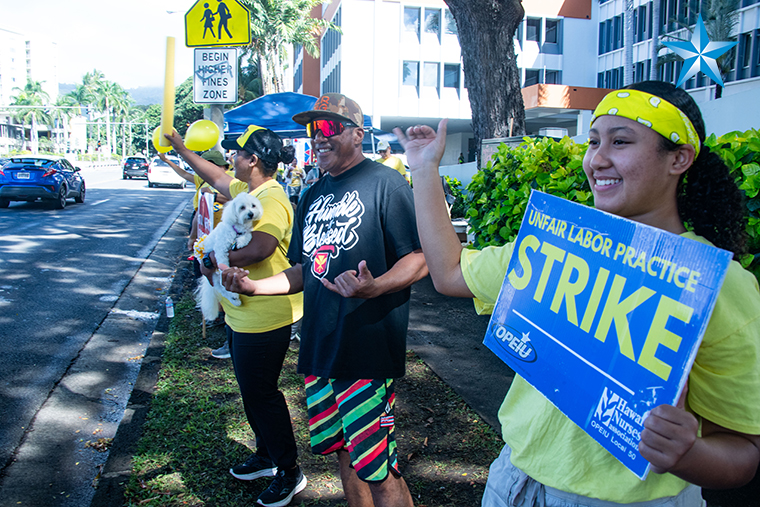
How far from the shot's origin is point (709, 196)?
1415 millimetres

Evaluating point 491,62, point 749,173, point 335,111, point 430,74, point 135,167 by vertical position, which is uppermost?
point 430,74

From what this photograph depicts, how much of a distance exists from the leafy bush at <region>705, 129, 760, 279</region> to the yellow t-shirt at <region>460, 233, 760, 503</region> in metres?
1.91

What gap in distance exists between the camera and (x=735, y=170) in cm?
304

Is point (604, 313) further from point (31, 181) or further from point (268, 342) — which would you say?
point (31, 181)

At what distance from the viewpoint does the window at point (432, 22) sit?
3822 cm

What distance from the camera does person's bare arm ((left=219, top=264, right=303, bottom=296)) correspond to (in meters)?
2.66

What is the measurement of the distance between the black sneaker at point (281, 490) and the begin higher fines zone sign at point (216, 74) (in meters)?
4.56

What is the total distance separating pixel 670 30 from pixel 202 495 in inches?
1509

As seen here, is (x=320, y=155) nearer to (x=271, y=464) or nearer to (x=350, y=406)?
(x=350, y=406)

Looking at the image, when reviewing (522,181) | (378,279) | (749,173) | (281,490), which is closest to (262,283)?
(378,279)

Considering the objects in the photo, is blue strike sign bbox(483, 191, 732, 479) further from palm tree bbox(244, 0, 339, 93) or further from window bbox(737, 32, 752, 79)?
window bbox(737, 32, 752, 79)

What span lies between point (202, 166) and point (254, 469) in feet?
6.69

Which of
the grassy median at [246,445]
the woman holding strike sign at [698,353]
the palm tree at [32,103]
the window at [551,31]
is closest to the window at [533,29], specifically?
the window at [551,31]

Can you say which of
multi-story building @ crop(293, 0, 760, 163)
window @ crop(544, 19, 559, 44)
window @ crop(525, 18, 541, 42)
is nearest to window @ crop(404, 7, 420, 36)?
multi-story building @ crop(293, 0, 760, 163)
